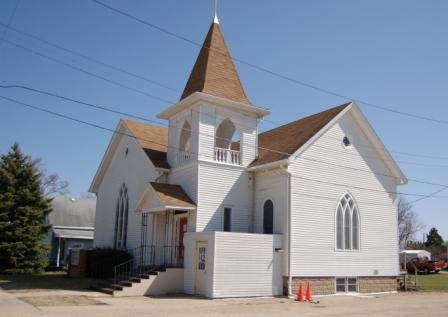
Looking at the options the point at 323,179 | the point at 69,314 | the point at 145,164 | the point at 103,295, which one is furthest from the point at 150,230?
the point at 69,314

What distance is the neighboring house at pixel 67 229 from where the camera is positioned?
146 ft

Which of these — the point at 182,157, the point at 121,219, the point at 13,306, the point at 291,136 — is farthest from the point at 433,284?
the point at 13,306

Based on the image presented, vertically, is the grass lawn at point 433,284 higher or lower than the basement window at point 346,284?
lower

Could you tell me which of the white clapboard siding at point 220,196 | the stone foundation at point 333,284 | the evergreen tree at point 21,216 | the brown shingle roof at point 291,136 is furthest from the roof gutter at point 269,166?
the evergreen tree at point 21,216

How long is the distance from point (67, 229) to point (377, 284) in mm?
29046

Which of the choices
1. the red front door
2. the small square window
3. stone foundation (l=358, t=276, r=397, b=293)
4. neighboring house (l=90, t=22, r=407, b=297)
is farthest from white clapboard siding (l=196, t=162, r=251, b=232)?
stone foundation (l=358, t=276, r=397, b=293)

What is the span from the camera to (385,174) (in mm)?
27453

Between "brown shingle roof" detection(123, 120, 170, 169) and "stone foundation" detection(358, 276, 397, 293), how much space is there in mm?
11313

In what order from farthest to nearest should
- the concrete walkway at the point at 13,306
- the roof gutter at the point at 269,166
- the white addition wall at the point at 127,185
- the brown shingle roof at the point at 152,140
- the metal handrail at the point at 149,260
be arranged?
the white addition wall at the point at 127,185 < the brown shingle roof at the point at 152,140 < the metal handrail at the point at 149,260 < the roof gutter at the point at 269,166 < the concrete walkway at the point at 13,306

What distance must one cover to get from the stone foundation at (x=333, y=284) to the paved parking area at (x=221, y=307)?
1.01 meters

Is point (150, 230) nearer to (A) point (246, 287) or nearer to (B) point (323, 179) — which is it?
(A) point (246, 287)

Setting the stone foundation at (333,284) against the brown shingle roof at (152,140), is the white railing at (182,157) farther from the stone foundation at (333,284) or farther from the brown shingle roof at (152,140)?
the stone foundation at (333,284)

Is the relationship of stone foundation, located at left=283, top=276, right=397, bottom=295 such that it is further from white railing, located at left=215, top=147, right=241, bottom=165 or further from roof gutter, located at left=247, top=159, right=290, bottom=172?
white railing, located at left=215, top=147, right=241, bottom=165

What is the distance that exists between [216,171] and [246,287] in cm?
558
